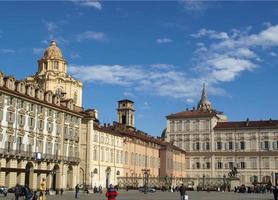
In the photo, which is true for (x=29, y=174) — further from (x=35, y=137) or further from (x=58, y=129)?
(x=58, y=129)

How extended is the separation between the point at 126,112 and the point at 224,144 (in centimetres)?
2524

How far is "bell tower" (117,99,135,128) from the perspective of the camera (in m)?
116

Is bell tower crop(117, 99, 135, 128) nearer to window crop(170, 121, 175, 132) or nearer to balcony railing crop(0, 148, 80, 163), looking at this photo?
window crop(170, 121, 175, 132)

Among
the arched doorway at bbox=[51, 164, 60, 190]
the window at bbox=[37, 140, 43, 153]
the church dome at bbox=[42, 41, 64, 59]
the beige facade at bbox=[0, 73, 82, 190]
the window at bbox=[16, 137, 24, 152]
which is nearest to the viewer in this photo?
the beige facade at bbox=[0, 73, 82, 190]

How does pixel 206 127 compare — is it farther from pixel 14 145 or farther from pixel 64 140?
pixel 14 145

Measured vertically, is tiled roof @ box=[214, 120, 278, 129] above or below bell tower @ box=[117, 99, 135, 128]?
below

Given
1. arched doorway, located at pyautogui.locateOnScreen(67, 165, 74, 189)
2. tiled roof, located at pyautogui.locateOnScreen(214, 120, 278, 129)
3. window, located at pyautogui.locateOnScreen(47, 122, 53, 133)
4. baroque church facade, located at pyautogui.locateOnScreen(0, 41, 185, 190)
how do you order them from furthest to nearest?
1. tiled roof, located at pyautogui.locateOnScreen(214, 120, 278, 129)
2. arched doorway, located at pyautogui.locateOnScreen(67, 165, 74, 189)
3. window, located at pyautogui.locateOnScreen(47, 122, 53, 133)
4. baroque church facade, located at pyautogui.locateOnScreen(0, 41, 185, 190)

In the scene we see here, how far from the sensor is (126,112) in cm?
11625

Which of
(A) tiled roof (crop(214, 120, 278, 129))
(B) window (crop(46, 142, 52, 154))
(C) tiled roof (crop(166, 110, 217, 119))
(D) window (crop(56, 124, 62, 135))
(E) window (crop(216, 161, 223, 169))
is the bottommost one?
(E) window (crop(216, 161, 223, 169))

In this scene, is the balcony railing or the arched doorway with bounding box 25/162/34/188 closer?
the balcony railing

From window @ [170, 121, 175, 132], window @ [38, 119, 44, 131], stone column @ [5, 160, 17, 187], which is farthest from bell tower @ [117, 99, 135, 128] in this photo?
stone column @ [5, 160, 17, 187]

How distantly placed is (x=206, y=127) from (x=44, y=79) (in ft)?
143

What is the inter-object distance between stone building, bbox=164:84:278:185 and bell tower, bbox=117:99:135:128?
11.3m

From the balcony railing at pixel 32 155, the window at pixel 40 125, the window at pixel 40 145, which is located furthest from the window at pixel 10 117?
the window at pixel 40 145
